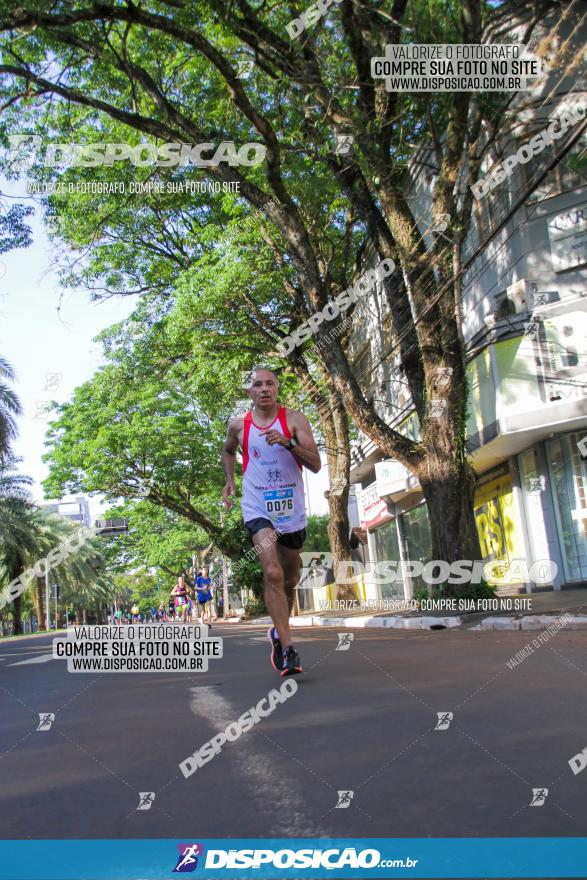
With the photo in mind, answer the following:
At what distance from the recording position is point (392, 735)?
128 inches

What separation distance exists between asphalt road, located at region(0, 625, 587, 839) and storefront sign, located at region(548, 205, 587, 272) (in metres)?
12.0

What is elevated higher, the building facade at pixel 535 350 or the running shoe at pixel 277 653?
the building facade at pixel 535 350

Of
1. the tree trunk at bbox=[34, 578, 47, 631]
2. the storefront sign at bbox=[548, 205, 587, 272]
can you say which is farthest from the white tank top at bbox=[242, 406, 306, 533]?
the tree trunk at bbox=[34, 578, 47, 631]

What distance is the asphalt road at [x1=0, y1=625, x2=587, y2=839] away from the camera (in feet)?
7.36

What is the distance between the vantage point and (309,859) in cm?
196

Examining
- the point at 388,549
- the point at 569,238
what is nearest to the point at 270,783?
the point at 569,238

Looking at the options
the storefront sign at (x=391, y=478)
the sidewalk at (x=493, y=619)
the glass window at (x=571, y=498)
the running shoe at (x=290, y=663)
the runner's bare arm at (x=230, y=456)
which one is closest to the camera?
the running shoe at (x=290, y=663)

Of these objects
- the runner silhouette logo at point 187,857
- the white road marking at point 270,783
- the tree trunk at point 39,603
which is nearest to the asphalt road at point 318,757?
the white road marking at point 270,783

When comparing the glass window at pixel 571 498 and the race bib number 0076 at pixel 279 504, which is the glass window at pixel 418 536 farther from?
the race bib number 0076 at pixel 279 504

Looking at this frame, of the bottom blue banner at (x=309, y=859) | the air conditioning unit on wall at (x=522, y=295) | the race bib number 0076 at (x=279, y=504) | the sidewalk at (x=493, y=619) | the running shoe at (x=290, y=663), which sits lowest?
the bottom blue banner at (x=309, y=859)

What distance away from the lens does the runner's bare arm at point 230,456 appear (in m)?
5.89

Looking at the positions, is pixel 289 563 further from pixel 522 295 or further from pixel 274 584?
pixel 522 295

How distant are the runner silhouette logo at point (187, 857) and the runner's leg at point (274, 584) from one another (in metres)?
3.18

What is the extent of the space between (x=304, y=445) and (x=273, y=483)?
0.33 meters
